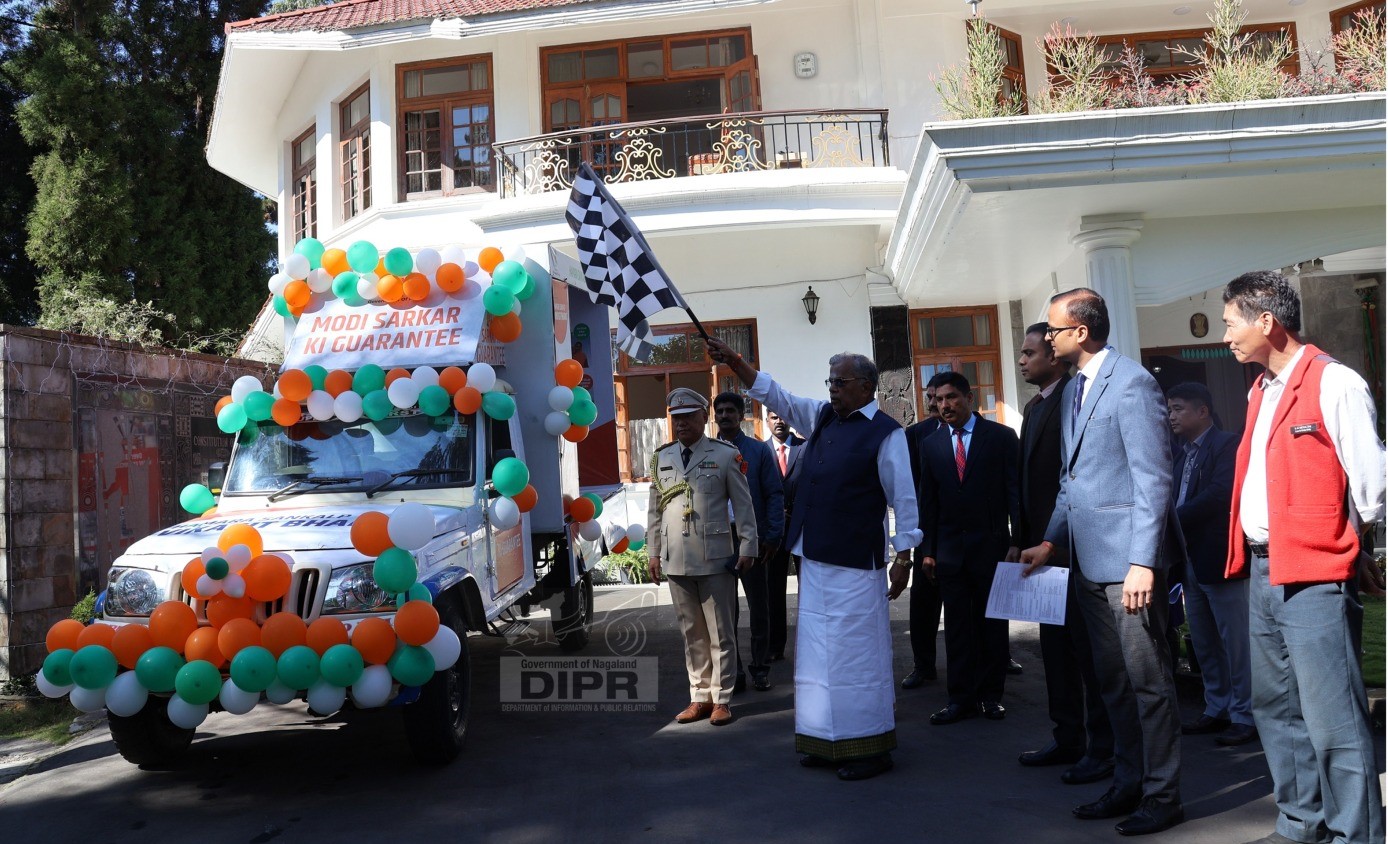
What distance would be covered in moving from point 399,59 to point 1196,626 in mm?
13162

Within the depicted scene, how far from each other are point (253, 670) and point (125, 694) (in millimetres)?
700

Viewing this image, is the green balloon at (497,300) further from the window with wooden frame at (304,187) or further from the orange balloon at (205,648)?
the window with wooden frame at (304,187)

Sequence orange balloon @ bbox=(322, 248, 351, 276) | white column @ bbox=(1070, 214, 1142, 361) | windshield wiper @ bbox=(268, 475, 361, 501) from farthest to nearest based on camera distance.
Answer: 1. white column @ bbox=(1070, 214, 1142, 361)
2. orange balloon @ bbox=(322, 248, 351, 276)
3. windshield wiper @ bbox=(268, 475, 361, 501)

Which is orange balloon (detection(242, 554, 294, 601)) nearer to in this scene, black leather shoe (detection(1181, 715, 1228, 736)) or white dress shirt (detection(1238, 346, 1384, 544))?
white dress shirt (detection(1238, 346, 1384, 544))

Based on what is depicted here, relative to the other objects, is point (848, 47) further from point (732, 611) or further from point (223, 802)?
point (223, 802)

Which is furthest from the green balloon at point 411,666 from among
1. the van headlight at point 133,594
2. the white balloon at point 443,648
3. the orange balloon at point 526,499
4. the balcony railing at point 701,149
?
the balcony railing at point 701,149

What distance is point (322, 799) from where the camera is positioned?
5.21 meters

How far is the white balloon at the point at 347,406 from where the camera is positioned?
6.18 m

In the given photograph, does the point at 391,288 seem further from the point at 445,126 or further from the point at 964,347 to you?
the point at 964,347

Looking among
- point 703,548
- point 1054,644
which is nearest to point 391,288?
point 703,548

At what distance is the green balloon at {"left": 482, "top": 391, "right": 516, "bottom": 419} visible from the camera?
6.42 metres

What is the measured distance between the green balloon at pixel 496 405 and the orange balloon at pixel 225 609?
194cm

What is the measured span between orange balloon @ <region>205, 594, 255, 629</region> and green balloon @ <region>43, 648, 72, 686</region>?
Answer: 69cm

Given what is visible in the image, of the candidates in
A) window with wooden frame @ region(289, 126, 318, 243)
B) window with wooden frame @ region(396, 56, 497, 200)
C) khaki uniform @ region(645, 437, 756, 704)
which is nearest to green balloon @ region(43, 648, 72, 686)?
khaki uniform @ region(645, 437, 756, 704)
